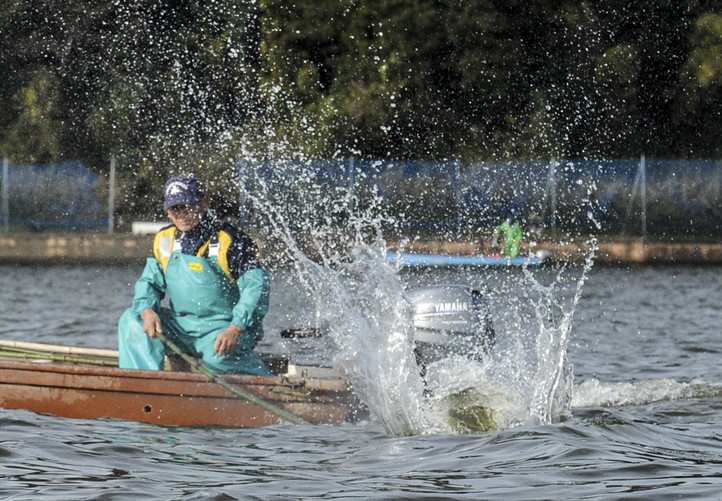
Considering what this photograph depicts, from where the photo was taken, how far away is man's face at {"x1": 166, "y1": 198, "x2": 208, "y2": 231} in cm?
863

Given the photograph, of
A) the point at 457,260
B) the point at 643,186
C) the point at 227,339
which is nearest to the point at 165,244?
the point at 227,339

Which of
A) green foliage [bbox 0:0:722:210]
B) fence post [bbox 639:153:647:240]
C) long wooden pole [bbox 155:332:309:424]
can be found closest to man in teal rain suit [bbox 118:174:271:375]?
long wooden pole [bbox 155:332:309:424]

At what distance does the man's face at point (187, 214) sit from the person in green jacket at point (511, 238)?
16719 mm

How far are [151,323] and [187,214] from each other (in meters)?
0.69

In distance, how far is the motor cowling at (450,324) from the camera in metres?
9.27

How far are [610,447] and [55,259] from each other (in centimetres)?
2130

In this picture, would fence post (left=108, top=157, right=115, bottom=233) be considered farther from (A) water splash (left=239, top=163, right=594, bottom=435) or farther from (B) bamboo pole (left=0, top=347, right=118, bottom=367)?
(A) water splash (left=239, top=163, right=594, bottom=435)

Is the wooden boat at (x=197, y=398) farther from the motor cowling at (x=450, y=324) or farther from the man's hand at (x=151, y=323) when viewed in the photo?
the motor cowling at (x=450, y=324)

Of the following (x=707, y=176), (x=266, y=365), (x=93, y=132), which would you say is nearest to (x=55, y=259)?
(x=93, y=132)

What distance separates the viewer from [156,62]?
107 feet

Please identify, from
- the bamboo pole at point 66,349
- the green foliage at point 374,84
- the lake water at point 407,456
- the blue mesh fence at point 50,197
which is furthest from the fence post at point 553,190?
the bamboo pole at point 66,349

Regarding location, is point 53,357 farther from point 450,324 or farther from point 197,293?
point 450,324

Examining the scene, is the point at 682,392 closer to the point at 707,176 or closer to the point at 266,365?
the point at 266,365

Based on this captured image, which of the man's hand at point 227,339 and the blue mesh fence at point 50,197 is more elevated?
the blue mesh fence at point 50,197
